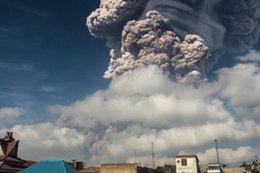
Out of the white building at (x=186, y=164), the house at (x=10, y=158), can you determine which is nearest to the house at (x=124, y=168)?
the white building at (x=186, y=164)

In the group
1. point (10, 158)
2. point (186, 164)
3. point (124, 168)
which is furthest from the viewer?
point (186, 164)

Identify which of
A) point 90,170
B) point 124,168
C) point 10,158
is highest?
point 10,158

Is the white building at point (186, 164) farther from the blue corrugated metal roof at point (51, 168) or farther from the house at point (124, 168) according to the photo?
the blue corrugated metal roof at point (51, 168)

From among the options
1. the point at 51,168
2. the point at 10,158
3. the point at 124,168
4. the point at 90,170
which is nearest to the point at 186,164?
the point at 124,168

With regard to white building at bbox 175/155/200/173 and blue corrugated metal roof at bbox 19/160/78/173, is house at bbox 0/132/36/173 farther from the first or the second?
white building at bbox 175/155/200/173

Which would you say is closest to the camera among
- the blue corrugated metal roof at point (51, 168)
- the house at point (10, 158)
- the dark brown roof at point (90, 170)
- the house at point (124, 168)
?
the blue corrugated metal roof at point (51, 168)

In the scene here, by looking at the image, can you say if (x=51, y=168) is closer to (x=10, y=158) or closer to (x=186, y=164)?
(x=10, y=158)

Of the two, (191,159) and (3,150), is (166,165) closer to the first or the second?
(191,159)

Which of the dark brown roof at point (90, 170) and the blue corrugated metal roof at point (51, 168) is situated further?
the dark brown roof at point (90, 170)
